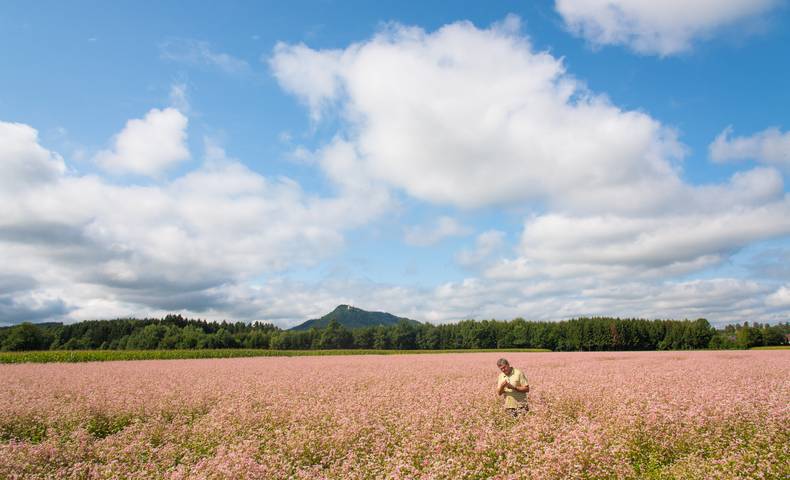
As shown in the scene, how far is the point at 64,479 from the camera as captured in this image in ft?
20.8

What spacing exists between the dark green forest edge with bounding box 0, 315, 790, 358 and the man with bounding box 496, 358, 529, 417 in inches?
3419

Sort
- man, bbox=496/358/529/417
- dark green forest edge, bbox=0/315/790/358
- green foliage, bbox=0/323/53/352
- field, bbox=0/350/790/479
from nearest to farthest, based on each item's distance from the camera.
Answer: field, bbox=0/350/790/479 → man, bbox=496/358/529/417 → green foliage, bbox=0/323/53/352 → dark green forest edge, bbox=0/315/790/358

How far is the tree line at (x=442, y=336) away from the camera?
9788 centimetres

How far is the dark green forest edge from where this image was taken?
9775 cm

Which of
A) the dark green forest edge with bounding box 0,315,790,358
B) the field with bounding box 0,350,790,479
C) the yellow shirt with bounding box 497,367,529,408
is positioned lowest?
the dark green forest edge with bounding box 0,315,790,358

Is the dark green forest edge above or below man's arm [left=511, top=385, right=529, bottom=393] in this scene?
below

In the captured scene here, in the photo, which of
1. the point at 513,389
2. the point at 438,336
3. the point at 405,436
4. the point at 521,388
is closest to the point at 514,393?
the point at 513,389

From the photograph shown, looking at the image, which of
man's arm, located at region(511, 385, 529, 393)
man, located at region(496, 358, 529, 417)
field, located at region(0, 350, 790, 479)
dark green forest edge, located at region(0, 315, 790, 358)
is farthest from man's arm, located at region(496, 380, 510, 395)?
dark green forest edge, located at region(0, 315, 790, 358)

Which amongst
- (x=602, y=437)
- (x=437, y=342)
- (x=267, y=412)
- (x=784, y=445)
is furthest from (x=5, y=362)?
(x=437, y=342)

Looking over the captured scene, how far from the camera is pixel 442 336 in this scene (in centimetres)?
11419

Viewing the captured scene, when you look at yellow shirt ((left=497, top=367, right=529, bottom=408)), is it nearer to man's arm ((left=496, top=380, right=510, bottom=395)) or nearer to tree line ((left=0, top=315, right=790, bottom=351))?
man's arm ((left=496, top=380, right=510, bottom=395))

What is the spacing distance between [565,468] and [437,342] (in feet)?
362

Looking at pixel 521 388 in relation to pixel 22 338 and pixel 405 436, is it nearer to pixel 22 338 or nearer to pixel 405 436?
pixel 405 436

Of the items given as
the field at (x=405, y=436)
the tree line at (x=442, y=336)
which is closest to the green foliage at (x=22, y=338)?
the tree line at (x=442, y=336)
